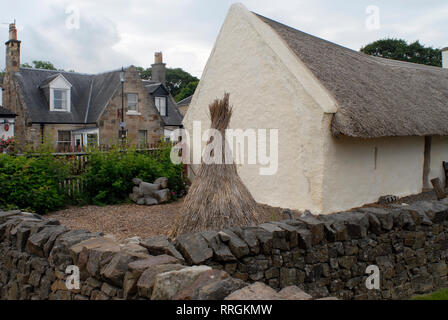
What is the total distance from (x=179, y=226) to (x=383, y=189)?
6611 millimetres

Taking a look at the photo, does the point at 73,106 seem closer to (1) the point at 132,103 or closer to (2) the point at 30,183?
(1) the point at 132,103

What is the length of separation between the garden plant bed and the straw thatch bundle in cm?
73

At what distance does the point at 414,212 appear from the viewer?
6.21 meters

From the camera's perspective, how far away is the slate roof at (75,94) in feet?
71.2

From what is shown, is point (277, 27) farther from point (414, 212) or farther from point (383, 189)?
point (414, 212)

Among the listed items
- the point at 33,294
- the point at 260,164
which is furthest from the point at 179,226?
the point at 260,164

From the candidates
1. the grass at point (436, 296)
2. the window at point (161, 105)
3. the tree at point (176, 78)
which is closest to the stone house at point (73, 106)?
the window at point (161, 105)

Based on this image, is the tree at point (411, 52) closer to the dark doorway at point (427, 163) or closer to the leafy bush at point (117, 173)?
the dark doorway at point (427, 163)

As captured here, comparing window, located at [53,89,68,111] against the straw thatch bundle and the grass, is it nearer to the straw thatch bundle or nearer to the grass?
the straw thatch bundle

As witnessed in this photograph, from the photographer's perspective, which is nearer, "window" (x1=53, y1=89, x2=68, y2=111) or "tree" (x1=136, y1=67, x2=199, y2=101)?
"window" (x1=53, y1=89, x2=68, y2=111)

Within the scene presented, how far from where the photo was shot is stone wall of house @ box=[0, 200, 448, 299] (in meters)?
3.39

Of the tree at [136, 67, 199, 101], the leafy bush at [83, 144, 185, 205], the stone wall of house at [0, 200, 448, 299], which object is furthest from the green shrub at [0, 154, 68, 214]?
the tree at [136, 67, 199, 101]

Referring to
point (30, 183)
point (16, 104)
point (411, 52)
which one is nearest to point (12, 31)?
point (16, 104)
